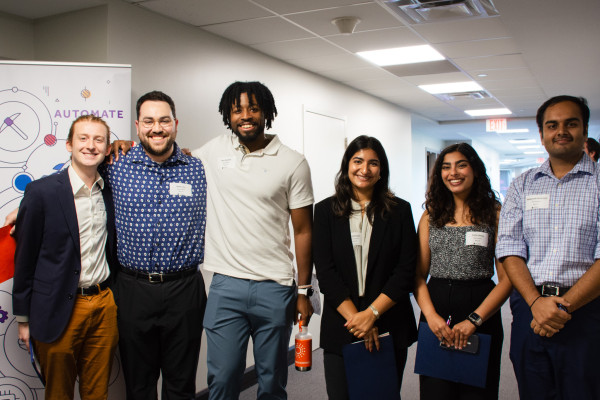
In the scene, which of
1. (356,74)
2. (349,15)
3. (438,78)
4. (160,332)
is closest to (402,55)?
(356,74)

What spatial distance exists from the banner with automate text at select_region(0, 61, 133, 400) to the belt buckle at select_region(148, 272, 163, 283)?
27.9 inches

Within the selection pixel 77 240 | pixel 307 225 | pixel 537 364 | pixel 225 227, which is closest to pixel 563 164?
pixel 537 364

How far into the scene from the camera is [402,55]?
15.0 ft

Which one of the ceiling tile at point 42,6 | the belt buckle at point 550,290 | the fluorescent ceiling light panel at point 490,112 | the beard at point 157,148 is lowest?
the belt buckle at point 550,290

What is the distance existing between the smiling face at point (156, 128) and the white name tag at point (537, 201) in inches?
64.7

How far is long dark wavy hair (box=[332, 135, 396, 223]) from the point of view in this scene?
2.33 metres

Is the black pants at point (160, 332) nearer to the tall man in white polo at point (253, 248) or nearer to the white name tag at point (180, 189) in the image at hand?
the tall man in white polo at point (253, 248)

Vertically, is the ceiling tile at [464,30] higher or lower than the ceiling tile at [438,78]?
lower

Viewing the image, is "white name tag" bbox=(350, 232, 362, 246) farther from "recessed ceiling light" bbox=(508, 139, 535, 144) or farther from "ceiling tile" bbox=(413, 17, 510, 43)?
"recessed ceiling light" bbox=(508, 139, 535, 144)

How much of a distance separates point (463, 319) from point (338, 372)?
1.97 feet

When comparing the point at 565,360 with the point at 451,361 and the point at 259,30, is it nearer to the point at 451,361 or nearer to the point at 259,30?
the point at 451,361

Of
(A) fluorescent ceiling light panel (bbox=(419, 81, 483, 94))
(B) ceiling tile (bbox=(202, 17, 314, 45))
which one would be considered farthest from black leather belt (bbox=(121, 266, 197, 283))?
(A) fluorescent ceiling light panel (bbox=(419, 81, 483, 94))

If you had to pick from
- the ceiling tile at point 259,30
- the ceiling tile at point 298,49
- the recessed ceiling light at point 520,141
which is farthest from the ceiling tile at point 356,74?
the recessed ceiling light at point 520,141

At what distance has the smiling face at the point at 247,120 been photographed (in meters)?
2.43
